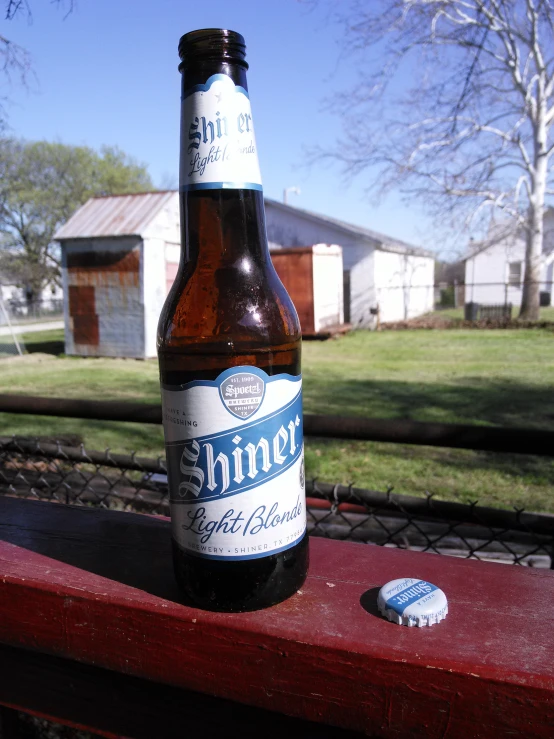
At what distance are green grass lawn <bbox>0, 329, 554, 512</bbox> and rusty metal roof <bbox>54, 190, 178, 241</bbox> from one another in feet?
10.3

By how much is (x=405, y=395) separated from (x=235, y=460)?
7.80 metres

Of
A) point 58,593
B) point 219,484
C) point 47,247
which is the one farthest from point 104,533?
point 47,247

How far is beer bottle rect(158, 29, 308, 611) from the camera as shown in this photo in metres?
0.85

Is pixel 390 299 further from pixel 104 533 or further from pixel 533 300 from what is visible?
pixel 104 533

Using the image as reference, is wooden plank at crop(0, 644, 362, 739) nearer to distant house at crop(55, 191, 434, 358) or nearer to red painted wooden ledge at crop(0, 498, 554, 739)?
red painted wooden ledge at crop(0, 498, 554, 739)

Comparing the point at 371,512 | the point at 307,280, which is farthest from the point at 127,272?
the point at 371,512

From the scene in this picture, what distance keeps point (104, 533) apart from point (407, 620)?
2.11 ft

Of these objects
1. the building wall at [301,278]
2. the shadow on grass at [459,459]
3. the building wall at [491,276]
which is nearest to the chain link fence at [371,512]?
the shadow on grass at [459,459]

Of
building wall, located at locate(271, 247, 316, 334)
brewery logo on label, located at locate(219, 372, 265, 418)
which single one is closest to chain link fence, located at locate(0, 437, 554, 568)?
brewery logo on label, located at locate(219, 372, 265, 418)

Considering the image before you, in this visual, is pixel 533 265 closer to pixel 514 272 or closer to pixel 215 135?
pixel 514 272

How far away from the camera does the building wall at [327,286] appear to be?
17.5m

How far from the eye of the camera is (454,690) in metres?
0.71

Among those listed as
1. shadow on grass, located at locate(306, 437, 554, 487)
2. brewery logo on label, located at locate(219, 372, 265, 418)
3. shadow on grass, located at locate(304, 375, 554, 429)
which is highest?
brewery logo on label, located at locate(219, 372, 265, 418)

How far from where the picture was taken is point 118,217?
1452 centimetres
